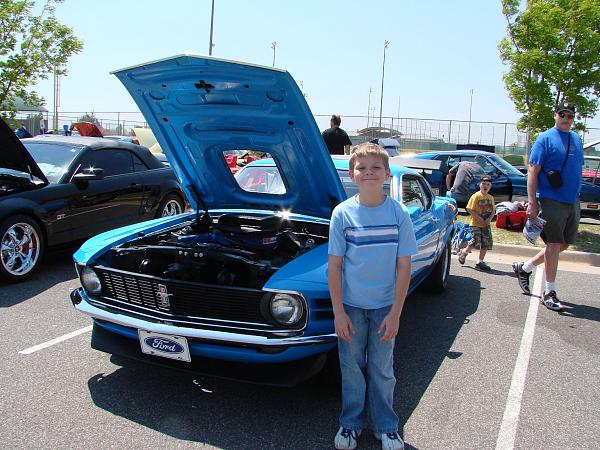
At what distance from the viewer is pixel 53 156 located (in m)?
6.43

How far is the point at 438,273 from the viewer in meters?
5.29

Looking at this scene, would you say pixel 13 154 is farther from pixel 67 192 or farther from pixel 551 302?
pixel 551 302

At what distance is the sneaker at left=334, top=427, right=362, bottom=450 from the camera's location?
8.36 feet

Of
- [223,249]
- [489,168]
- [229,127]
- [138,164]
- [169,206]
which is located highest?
[229,127]

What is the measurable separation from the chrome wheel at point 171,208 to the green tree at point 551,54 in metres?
9.18

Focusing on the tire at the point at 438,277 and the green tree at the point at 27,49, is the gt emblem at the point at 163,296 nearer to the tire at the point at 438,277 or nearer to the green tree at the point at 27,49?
the tire at the point at 438,277

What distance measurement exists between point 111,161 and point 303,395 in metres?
4.84

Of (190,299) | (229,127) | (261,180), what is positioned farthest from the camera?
(261,180)

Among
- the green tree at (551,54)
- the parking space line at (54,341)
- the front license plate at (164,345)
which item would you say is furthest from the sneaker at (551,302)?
the green tree at (551,54)

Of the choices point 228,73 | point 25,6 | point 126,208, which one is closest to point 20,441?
point 228,73

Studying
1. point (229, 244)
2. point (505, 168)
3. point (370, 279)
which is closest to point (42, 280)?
point (229, 244)

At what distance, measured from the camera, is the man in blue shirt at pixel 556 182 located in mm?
4758

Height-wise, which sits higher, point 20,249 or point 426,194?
point 426,194

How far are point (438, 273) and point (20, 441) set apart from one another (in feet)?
12.9
